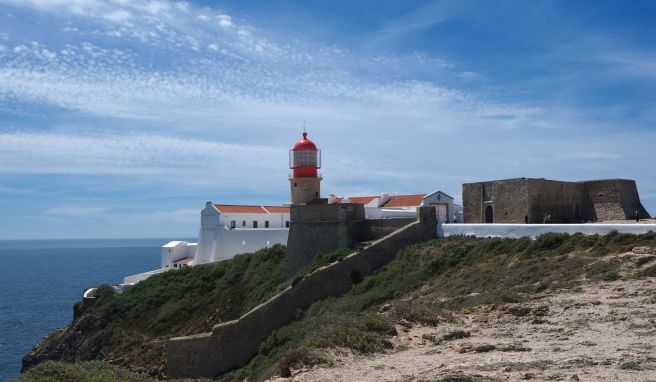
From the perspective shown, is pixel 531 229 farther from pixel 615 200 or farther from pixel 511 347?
pixel 511 347

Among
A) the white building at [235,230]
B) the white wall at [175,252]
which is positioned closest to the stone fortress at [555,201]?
the white building at [235,230]

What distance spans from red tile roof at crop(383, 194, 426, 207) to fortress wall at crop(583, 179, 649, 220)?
1307 cm

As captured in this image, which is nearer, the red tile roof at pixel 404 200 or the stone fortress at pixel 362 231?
the stone fortress at pixel 362 231

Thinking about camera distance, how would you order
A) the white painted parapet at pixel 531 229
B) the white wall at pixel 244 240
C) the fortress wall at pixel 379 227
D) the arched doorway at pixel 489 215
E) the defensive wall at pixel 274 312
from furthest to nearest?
1. the white wall at pixel 244 240
2. the fortress wall at pixel 379 227
3. the arched doorway at pixel 489 215
4. the defensive wall at pixel 274 312
5. the white painted parapet at pixel 531 229

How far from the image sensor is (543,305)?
40.2 ft

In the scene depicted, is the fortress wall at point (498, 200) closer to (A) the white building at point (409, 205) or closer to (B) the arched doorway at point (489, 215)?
(B) the arched doorway at point (489, 215)

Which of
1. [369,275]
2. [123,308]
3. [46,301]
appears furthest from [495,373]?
[46,301]

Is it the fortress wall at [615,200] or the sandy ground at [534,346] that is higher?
the fortress wall at [615,200]

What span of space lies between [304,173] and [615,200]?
45.3 feet

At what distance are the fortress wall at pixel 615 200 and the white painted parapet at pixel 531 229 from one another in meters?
5.48

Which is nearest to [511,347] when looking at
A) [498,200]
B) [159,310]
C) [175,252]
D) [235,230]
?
[498,200]

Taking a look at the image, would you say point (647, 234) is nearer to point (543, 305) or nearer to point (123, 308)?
point (543, 305)

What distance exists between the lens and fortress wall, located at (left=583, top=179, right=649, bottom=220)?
23.3 m

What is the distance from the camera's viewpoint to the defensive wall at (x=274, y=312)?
21312 mm
